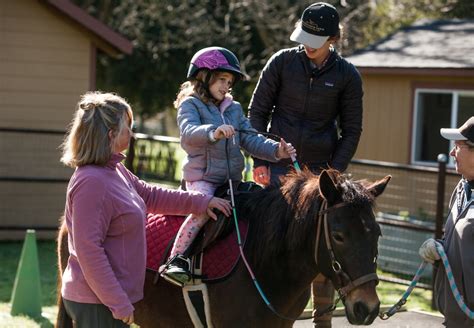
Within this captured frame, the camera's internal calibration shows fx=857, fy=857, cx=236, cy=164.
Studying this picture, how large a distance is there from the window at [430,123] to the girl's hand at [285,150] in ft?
33.0

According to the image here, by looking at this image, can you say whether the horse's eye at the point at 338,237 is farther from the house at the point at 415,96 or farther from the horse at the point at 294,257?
the house at the point at 415,96

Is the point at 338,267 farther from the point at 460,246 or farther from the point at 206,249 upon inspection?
the point at 206,249

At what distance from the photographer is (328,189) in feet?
14.0

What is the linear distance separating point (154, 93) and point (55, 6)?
19.0 meters

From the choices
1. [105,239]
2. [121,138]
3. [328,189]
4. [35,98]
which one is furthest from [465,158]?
[35,98]

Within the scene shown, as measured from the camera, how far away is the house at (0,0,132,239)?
12.9 metres

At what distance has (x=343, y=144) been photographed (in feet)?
18.4

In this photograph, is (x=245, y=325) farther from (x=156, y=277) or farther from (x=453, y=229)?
(x=453, y=229)

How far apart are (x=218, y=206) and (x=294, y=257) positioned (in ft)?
1.66

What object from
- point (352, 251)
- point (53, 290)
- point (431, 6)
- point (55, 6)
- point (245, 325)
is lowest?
point (53, 290)

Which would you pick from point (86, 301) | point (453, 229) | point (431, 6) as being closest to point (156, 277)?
point (86, 301)

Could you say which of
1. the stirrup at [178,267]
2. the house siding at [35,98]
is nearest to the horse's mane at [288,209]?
the stirrup at [178,267]

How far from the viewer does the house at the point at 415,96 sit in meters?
14.3

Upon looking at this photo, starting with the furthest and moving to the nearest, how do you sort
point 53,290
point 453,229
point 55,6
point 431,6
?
point 431,6 < point 55,6 < point 53,290 < point 453,229
